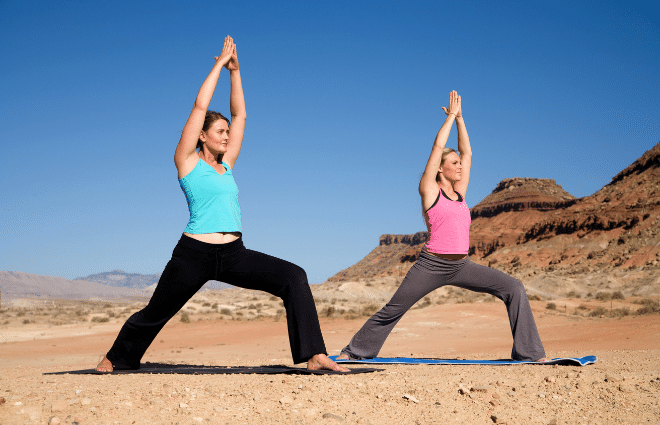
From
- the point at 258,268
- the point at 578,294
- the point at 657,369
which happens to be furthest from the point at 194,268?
the point at 578,294

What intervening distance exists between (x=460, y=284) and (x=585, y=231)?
55.6m

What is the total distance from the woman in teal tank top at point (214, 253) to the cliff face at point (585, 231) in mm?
38801

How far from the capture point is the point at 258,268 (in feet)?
14.6

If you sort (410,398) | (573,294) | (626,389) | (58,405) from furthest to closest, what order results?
1. (573,294)
2. (626,389)
3. (410,398)
4. (58,405)

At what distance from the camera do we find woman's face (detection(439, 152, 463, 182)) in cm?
588

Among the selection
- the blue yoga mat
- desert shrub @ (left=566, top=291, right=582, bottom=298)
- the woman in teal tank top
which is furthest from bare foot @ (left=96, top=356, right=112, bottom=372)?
desert shrub @ (left=566, top=291, right=582, bottom=298)

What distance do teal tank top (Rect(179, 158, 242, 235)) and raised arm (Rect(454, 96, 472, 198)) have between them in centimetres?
271

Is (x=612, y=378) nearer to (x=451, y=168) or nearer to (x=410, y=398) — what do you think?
(x=410, y=398)

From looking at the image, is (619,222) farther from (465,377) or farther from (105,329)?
(465,377)

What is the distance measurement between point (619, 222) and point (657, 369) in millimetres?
52449

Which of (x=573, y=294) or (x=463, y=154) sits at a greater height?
(x=463, y=154)

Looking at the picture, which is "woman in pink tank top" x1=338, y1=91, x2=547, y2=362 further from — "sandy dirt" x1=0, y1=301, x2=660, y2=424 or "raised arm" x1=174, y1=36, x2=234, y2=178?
"raised arm" x1=174, y1=36, x2=234, y2=178

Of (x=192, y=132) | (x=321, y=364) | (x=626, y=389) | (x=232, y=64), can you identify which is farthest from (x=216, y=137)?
(x=626, y=389)

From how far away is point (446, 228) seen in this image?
570 centimetres
